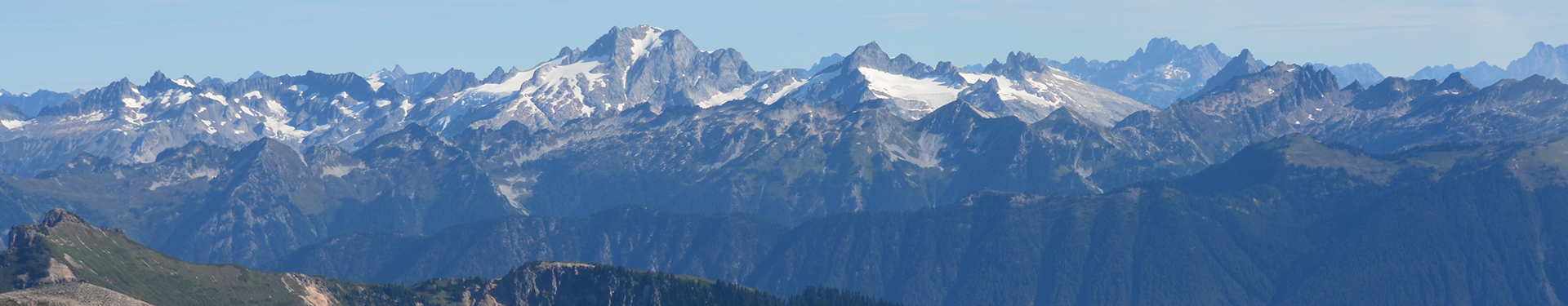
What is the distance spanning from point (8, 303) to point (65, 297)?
636 inches

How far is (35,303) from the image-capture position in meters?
189

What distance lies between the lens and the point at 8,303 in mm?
182750

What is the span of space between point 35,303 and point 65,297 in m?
10.2

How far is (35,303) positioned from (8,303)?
6024 millimetres

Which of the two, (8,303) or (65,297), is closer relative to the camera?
(8,303)

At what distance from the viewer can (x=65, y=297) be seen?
199 m
